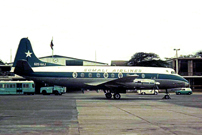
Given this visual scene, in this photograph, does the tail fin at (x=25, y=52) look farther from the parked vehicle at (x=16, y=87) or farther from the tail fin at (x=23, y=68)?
the parked vehicle at (x=16, y=87)

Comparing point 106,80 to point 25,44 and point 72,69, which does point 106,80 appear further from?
point 25,44

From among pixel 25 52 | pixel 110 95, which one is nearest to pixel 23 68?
pixel 25 52

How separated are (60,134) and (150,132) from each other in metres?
3.81

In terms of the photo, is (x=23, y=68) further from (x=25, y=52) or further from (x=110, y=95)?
(x=110, y=95)

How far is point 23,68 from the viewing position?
40.4 meters

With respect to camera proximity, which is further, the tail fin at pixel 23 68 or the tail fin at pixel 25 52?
the tail fin at pixel 25 52

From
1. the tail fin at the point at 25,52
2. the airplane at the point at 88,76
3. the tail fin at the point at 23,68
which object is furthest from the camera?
the tail fin at the point at 25,52

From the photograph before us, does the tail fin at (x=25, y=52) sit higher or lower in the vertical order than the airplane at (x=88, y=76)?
higher

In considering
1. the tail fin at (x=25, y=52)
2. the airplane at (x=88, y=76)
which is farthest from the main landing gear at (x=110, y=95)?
the tail fin at (x=25, y=52)

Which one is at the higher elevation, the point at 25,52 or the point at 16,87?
the point at 25,52

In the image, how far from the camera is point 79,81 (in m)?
41.0

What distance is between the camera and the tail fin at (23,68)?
39938mm

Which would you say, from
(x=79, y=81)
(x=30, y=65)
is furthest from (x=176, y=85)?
(x=30, y=65)

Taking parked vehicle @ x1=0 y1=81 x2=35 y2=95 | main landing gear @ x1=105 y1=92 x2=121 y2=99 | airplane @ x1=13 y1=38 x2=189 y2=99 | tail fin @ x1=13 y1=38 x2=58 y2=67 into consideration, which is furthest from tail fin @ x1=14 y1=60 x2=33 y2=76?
parked vehicle @ x1=0 y1=81 x2=35 y2=95
